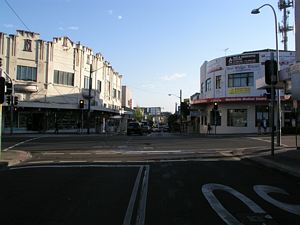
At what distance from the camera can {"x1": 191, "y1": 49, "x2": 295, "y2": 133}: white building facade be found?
55.6 m

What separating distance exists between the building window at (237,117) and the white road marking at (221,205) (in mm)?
45539

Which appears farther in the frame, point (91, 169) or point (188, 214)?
point (91, 169)

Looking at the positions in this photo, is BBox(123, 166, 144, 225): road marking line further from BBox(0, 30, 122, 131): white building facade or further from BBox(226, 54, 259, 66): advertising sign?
BBox(226, 54, 259, 66): advertising sign

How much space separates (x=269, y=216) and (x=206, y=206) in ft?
4.75

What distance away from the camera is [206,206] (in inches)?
372

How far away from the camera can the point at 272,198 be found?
10461 millimetres

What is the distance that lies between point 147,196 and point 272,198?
2854 millimetres

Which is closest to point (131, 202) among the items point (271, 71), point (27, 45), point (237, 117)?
point (271, 71)

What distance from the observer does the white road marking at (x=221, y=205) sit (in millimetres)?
8305

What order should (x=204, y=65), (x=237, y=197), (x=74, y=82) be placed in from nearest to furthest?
(x=237, y=197), (x=74, y=82), (x=204, y=65)

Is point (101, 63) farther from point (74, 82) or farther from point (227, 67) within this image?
point (227, 67)

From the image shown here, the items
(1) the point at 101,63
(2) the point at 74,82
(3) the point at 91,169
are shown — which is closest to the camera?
(3) the point at 91,169

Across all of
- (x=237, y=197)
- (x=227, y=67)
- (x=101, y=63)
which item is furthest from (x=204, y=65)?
(x=237, y=197)

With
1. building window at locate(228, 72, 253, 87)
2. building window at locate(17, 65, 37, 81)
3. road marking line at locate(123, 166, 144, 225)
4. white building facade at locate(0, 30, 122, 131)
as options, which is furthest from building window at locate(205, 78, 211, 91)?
road marking line at locate(123, 166, 144, 225)
